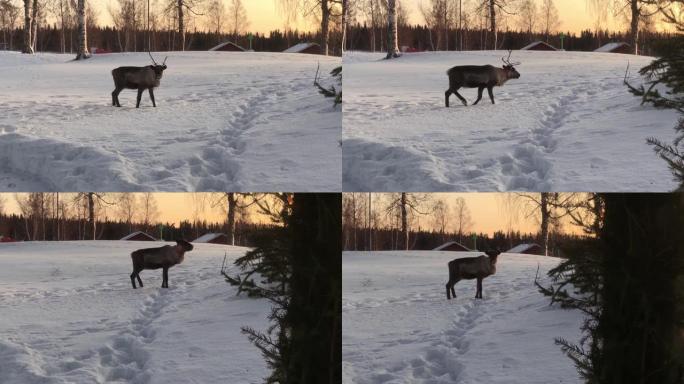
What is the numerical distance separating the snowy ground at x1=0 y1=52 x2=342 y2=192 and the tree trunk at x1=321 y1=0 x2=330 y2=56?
144mm

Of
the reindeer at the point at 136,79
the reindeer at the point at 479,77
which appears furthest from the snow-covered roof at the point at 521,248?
the reindeer at the point at 136,79

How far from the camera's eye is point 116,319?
28.8 ft

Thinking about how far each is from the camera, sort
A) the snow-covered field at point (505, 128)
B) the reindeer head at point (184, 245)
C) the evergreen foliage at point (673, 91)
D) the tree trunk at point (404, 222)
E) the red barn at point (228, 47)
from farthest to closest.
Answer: the red barn at point (228, 47) → the reindeer head at point (184, 245) → the tree trunk at point (404, 222) → the snow-covered field at point (505, 128) → the evergreen foliage at point (673, 91)

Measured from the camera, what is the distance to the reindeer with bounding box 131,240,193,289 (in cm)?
903

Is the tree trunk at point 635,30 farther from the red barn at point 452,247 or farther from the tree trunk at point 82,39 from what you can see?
the tree trunk at point 82,39

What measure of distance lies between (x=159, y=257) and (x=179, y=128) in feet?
4.09

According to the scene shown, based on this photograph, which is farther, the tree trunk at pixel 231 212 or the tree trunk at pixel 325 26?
the tree trunk at pixel 325 26

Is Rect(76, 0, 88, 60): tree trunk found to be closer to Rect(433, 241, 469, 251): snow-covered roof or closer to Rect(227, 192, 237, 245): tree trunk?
A: Rect(227, 192, 237, 245): tree trunk

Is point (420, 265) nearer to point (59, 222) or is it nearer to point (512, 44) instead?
point (512, 44)

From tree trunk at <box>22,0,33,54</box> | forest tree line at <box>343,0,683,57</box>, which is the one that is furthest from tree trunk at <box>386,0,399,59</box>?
tree trunk at <box>22,0,33,54</box>

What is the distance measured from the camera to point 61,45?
11688mm

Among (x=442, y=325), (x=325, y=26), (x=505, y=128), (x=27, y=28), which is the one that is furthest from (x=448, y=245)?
(x=27, y=28)

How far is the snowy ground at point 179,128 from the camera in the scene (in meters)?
8.20

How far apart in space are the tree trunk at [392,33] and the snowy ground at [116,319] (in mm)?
2332
